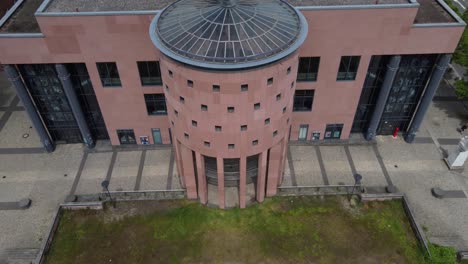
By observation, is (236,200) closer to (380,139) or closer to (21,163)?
(380,139)

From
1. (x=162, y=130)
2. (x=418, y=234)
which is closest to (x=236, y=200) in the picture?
(x=162, y=130)

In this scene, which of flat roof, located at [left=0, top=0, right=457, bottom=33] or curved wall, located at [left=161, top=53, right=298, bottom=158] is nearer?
curved wall, located at [left=161, top=53, right=298, bottom=158]

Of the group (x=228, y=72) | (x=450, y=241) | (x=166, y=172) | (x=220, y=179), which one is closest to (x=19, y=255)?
(x=166, y=172)

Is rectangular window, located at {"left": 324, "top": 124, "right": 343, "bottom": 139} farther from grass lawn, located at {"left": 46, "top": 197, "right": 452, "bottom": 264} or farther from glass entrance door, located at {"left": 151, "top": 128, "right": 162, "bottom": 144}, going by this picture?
glass entrance door, located at {"left": 151, "top": 128, "right": 162, "bottom": 144}

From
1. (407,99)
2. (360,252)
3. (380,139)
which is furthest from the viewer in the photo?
(380,139)

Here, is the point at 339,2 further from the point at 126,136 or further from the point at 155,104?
the point at 126,136

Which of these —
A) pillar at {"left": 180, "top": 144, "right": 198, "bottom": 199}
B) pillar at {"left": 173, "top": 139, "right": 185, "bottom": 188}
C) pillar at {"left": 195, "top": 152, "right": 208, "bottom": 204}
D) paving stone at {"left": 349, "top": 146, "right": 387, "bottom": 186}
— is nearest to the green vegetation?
paving stone at {"left": 349, "top": 146, "right": 387, "bottom": 186}
